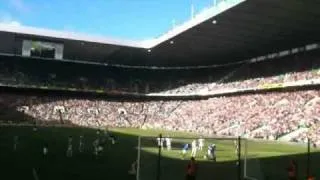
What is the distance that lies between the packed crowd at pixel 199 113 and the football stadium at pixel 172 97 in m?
0.21

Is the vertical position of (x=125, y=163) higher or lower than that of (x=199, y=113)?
lower

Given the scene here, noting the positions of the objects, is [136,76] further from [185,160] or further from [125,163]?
[185,160]

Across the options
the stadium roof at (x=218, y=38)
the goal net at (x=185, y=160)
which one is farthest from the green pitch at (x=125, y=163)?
the stadium roof at (x=218, y=38)

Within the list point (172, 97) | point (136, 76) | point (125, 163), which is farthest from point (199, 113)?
point (125, 163)

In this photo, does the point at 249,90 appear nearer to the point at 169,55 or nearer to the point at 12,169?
the point at 169,55

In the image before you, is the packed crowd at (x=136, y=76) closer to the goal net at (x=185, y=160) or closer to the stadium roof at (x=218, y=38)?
the stadium roof at (x=218, y=38)

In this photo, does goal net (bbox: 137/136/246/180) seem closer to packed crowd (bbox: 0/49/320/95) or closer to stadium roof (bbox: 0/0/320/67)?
stadium roof (bbox: 0/0/320/67)

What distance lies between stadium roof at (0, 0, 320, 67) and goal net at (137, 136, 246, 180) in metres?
20.0

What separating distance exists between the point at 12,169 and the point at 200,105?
195 feet

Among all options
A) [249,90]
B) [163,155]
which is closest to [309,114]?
[249,90]

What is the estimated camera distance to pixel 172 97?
9244 centimetres

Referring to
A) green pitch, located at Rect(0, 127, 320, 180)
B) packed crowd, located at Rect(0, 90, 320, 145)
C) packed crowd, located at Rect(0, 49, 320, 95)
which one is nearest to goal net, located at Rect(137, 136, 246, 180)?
green pitch, located at Rect(0, 127, 320, 180)

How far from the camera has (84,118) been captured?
82875 mm

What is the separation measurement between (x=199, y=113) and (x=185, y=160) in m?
51.9
